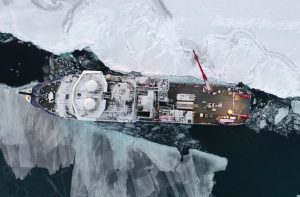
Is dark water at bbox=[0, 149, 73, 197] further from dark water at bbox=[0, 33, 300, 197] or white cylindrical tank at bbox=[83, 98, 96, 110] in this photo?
white cylindrical tank at bbox=[83, 98, 96, 110]

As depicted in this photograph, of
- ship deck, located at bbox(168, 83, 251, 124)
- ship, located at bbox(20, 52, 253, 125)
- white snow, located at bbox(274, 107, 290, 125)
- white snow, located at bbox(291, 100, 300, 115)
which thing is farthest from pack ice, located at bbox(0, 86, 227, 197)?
white snow, located at bbox(291, 100, 300, 115)

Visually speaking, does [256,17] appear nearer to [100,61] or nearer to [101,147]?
[100,61]

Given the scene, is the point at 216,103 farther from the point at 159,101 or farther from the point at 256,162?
the point at 256,162

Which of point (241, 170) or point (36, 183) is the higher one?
point (241, 170)

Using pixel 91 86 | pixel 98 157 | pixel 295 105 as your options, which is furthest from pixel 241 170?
pixel 91 86

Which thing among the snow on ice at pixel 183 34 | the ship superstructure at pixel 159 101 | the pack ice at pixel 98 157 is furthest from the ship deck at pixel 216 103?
the pack ice at pixel 98 157

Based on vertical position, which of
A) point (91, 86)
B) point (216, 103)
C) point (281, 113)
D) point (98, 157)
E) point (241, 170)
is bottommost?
point (241, 170)

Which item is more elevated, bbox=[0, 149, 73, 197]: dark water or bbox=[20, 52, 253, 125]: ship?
bbox=[20, 52, 253, 125]: ship

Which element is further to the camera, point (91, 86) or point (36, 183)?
point (36, 183)
